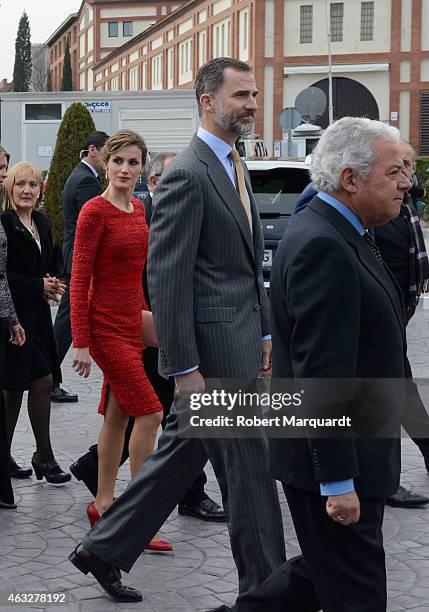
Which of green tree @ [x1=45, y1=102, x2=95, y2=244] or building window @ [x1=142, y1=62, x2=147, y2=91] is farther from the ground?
building window @ [x1=142, y1=62, x2=147, y2=91]

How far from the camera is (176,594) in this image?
15.8 feet

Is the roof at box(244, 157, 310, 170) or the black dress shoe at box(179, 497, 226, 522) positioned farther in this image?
the roof at box(244, 157, 310, 170)

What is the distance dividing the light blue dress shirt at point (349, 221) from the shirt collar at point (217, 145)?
1087 millimetres

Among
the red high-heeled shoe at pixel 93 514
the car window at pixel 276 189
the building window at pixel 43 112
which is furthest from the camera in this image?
the building window at pixel 43 112

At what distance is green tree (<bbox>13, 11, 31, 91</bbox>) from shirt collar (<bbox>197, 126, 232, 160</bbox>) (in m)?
122

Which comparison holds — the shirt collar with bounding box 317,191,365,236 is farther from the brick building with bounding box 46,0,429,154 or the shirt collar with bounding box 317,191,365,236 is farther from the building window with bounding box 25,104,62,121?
the brick building with bounding box 46,0,429,154

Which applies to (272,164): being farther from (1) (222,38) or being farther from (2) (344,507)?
(1) (222,38)

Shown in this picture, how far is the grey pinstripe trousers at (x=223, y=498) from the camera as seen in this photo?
427 centimetres

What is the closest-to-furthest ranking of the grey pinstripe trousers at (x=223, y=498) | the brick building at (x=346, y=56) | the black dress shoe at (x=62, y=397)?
1. the grey pinstripe trousers at (x=223, y=498)
2. the black dress shoe at (x=62, y=397)
3. the brick building at (x=346, y=56)

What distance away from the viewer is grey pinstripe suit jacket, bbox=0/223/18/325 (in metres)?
6.18

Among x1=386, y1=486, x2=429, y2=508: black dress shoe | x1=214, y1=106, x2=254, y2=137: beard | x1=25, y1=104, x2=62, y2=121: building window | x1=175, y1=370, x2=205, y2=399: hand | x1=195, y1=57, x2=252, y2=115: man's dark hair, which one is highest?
x1=25, y1=104, x2=62, y2=121: building window

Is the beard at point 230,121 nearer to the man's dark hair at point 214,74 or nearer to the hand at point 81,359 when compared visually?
the man's dark hair at point 214,74

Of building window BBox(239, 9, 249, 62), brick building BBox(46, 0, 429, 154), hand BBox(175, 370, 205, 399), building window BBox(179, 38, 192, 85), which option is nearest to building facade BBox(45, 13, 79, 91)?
building window BBox(179, 38, 192, 85)

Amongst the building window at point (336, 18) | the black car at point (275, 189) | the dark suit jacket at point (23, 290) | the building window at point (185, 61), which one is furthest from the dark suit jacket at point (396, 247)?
the building window at point (185, 61)
